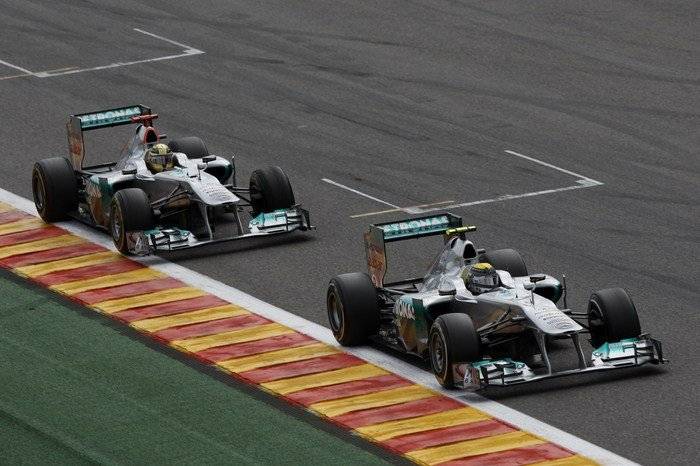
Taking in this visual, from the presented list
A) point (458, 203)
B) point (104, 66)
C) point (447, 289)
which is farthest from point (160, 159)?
point (104, 66)

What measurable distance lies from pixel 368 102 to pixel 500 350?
1510 cm

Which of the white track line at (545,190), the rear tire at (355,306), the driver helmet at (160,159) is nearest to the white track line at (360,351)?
the rear tire at (355,306)

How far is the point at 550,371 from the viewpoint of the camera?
2064 centimetres

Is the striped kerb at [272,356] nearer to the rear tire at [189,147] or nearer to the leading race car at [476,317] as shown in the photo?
the leading race car at [476,317]

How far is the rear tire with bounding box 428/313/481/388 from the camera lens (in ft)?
67.1

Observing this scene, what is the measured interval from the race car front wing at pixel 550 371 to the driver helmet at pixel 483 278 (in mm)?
1047

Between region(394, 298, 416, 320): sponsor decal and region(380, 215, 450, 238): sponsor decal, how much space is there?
4.13 ft

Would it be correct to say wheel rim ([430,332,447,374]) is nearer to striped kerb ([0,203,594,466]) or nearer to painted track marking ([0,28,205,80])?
striped kerb ([0,203,594,466])

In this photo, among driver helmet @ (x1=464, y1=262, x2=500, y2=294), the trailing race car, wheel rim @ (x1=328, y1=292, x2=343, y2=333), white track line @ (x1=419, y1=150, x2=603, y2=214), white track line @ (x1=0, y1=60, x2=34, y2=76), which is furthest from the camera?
white track line @ (x1=0, y1=60, x2=34, y2=76)

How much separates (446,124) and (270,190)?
805 cm

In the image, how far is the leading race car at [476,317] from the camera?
67.4 ft

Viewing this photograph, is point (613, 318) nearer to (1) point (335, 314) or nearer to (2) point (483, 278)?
(2) point (483, 278)

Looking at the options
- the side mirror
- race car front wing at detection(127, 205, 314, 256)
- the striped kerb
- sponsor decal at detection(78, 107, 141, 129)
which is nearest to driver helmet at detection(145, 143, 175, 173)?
race car front wing at detection(127, 205, 314, 256)

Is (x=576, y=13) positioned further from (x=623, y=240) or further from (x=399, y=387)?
(x=399, y=387)
